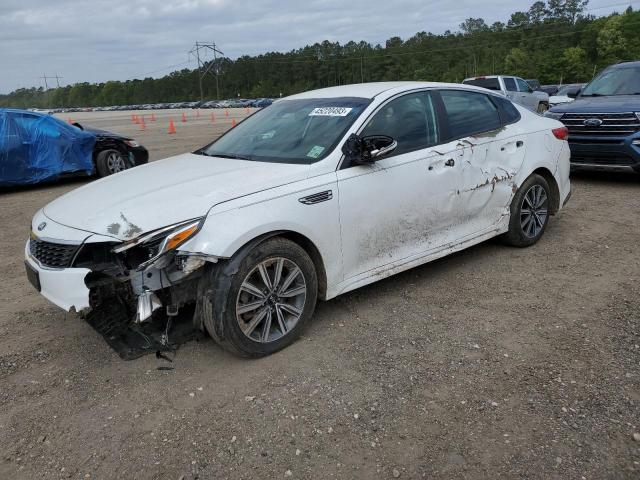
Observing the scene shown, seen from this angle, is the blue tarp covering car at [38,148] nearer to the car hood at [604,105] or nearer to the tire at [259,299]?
the tire at [259,299]

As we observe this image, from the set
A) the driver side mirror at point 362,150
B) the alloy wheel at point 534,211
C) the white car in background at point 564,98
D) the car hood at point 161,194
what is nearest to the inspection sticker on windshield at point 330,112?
the driver side mirror at point 362,150

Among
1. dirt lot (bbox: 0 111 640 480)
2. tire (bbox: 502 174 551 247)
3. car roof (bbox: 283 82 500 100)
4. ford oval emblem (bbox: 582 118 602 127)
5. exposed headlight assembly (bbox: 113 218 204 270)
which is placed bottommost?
dirt lot (bbox: 0 111 640 480)

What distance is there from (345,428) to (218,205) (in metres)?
1.49

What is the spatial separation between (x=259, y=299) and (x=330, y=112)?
5.51 ft

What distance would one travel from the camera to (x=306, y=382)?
3.29m

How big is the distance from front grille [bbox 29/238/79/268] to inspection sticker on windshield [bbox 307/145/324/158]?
5.50 feet

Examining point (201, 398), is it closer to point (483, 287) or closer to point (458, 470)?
point (458, 470)

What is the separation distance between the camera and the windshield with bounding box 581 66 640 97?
8.70 meters

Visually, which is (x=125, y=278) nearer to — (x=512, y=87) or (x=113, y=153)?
(x=113, y=153)

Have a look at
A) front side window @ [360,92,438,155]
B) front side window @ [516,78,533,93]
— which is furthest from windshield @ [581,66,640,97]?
front side window @ [516,78,533,93]

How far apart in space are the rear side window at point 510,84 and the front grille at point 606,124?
11678 mm

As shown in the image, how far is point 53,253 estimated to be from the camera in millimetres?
3467

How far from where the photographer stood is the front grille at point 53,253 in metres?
3.35

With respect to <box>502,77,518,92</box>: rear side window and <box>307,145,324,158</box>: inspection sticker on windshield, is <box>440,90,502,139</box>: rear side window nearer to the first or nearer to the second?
<box>307,145,324,158</box>: inspection sticker on windshield
